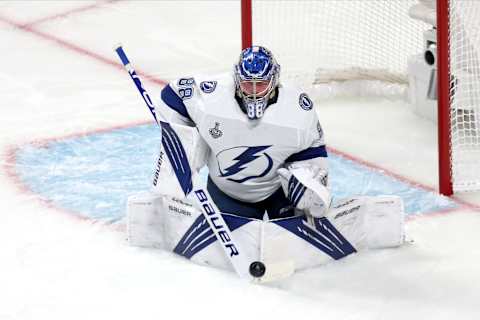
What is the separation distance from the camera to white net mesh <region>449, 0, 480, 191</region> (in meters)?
5.01

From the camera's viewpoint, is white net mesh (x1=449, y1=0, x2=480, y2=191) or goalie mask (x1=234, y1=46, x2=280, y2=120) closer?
goalie mask (x1=234, y1=46, x2=280, y2=120)

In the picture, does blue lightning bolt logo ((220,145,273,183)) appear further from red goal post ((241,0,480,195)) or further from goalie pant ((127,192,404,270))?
red goal post ((241,0,480,195))

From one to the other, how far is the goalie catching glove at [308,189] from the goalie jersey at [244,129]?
8 centimetres

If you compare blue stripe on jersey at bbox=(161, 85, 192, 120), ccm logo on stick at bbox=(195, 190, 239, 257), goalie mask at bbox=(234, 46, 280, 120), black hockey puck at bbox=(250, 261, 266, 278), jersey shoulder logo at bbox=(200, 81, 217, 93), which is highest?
goalie mask at bbox=(234, 46, 280, 120)

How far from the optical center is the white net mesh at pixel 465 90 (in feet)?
16.4

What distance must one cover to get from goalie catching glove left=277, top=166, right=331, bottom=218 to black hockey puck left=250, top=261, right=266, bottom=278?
0.75ft

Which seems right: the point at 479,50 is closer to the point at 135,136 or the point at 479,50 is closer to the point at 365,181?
the point at 365,181

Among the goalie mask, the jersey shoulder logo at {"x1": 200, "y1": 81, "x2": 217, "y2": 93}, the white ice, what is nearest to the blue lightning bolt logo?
the goalie mask

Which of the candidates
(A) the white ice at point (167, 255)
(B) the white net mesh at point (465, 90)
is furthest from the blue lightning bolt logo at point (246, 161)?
(B) the white net mesh at point (465, 90)

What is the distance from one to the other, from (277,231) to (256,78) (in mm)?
509

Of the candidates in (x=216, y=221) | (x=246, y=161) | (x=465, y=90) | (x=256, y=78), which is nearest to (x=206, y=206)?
(x=216, y=221)

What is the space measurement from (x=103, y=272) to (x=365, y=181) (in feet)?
4.48

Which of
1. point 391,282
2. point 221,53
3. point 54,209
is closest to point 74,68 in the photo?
point 221,53

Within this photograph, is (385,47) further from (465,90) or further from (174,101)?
(174,101)
